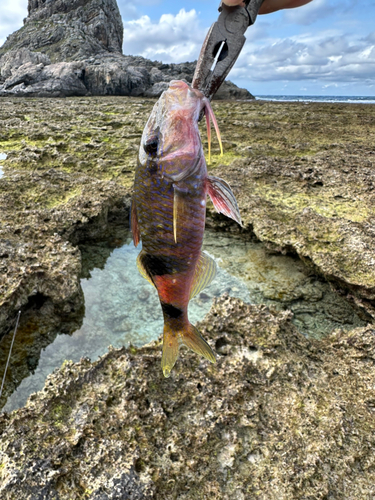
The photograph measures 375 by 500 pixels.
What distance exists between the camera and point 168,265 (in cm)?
148

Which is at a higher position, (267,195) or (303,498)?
(267,195)

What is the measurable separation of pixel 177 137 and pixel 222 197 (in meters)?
0.33

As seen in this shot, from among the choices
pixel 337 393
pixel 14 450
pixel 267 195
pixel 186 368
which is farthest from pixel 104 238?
pixel 337 393

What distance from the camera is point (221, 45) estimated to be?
1793mm

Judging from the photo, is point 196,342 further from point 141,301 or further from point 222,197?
point 141,301

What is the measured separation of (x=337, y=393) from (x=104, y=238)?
3635 mm

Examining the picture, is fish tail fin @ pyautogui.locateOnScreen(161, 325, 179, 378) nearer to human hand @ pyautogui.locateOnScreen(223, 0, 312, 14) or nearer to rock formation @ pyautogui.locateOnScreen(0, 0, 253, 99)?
human hand @ pyautogui.locateOnScreen(223, 0, 312, 14)

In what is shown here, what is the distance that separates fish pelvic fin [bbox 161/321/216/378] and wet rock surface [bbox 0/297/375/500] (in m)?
0.52

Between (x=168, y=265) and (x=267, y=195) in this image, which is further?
(x=267, y=195)

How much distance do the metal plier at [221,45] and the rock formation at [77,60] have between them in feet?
94.0

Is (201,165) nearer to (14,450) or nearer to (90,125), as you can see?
(14,450)

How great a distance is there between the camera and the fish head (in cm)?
138

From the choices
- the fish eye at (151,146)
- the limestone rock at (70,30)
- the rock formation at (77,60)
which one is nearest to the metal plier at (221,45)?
the fish eye at (151,146)

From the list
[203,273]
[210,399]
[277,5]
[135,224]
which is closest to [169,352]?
[203,273]
